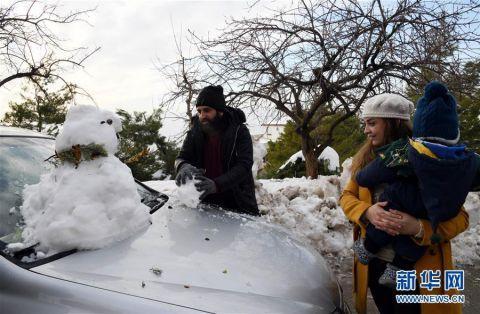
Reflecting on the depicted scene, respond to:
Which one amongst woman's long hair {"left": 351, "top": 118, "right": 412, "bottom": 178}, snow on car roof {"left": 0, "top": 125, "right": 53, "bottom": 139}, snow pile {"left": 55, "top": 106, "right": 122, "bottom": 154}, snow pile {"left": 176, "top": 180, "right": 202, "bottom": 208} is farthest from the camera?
snow pile {"left": 176, "top": 180, "right": 202, "bottom": 208}

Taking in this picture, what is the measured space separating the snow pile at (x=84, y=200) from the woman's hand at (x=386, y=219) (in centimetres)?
123

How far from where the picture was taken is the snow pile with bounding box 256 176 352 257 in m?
5.14

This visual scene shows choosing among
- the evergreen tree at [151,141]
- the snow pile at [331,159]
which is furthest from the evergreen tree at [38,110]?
the snow pile at [331,159]

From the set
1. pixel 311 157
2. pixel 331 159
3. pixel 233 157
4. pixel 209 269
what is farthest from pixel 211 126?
pixel 331 159

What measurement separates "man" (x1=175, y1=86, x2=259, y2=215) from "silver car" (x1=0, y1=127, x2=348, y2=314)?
77 centimetres

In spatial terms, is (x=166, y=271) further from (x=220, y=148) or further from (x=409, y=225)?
(x=220, y=148)

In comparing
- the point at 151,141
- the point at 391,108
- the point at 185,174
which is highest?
the point at 391,108

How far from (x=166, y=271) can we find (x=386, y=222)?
1107 millimetres

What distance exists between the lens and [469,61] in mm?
6312

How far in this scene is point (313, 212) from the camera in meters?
5.75

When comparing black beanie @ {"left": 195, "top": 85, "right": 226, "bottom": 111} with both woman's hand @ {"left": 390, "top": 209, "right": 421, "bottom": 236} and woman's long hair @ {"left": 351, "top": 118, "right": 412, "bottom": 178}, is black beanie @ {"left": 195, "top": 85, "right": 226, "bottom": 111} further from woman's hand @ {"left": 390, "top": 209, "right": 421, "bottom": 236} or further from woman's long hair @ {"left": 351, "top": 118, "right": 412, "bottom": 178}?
woman's hand @ {"left": 390, "top": 209, "right": 421, "bottom": 236}

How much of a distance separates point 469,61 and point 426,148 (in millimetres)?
5528

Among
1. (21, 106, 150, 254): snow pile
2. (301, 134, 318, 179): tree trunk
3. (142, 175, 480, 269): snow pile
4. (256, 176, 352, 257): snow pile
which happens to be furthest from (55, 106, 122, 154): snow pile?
(301, 134, 318, 179): tree trunk

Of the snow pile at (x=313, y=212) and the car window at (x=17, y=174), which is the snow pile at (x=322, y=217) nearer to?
the snow pile at (x=313, y=212)
